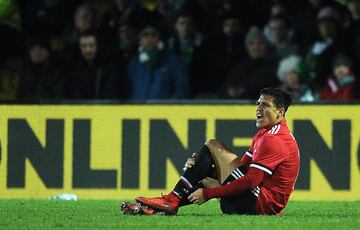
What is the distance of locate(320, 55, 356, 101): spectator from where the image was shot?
1253 cm

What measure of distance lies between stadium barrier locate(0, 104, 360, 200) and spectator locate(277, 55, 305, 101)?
1.98 ft

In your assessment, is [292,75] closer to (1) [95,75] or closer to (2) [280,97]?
(1) [95,75]

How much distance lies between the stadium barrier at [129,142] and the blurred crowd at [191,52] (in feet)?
1.50

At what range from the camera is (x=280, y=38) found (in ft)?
43.9

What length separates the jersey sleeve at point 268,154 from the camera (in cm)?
862

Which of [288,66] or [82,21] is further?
[82,21]

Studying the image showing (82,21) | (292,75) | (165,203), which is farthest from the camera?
(82,21)

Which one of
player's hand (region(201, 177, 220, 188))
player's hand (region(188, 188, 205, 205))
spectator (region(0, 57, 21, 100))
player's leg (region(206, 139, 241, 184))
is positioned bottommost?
player's hand (region(188, 188, 205, 205))

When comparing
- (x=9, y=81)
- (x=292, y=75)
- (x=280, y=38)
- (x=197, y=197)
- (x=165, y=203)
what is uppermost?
(x=280, y=38)

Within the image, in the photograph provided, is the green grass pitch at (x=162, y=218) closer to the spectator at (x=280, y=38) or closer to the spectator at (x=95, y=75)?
the spectator at (x=95, y=75)

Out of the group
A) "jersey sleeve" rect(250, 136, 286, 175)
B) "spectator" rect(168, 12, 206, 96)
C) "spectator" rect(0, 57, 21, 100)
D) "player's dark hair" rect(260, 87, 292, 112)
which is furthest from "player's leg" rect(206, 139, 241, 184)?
"spectator" rect(0, 57, 21, 100)

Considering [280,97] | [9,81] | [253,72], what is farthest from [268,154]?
[9,81]

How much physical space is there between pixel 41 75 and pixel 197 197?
5.45 metres

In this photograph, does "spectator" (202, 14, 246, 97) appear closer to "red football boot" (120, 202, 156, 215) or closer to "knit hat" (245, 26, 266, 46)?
"knit hat" (245, 26, 266, 46)
